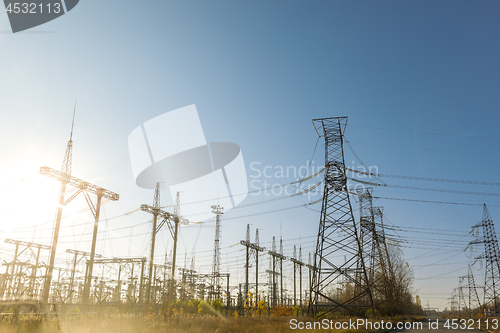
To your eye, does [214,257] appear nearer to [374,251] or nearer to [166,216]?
[166,216]

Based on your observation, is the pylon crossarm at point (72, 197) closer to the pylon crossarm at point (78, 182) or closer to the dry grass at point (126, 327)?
the pylon crossarm at point (78, 182)

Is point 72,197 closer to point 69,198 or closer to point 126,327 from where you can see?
point 69,198

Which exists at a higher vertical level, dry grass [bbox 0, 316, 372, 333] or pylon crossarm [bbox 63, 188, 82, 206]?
pylon crossarm [bbox 63, 188, 82, 206]

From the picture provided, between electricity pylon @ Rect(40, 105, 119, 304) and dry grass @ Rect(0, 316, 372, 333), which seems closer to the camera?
dry grass @ Rect(0, 316, 372, 333)

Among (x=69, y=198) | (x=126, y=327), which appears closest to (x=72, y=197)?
(x=69, y=198)

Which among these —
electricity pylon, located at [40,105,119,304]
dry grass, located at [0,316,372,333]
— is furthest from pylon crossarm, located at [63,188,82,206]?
dry grass, located at [0,316,372,333]

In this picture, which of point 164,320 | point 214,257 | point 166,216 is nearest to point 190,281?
point 214,257

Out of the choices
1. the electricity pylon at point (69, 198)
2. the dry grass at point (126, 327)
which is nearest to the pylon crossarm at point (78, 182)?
the electricity pylon at point (69, 198)

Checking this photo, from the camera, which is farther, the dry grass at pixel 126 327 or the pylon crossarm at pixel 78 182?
the pylon crossarm at pixel 78 182

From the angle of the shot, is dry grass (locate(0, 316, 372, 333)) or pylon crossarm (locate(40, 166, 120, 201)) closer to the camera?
dry grass (locate(0, 316, 372, 333))

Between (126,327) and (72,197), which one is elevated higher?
(72,197)

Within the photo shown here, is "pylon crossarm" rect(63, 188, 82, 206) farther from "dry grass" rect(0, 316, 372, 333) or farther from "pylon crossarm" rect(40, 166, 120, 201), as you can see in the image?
"dry grass" rect(0, 316, 372, 333)

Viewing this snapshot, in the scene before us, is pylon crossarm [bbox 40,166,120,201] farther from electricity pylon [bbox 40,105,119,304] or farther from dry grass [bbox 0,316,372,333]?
dry grass [bbox 0,316,372,333]

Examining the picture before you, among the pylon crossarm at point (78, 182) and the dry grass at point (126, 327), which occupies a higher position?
the pylon crossarm at point (78, 182)
